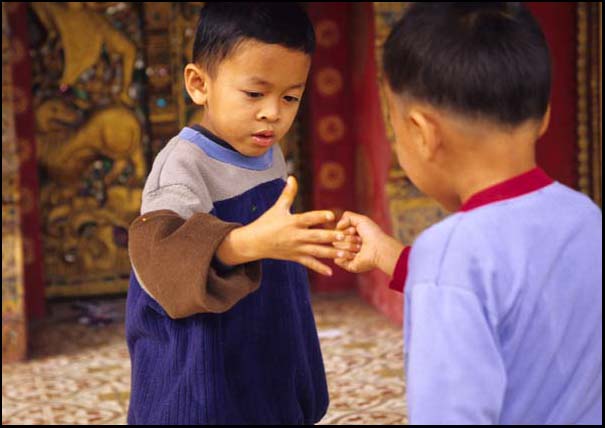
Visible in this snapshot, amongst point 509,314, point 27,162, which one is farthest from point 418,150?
point 27,162

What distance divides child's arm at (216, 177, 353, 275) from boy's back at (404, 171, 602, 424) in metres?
0.26

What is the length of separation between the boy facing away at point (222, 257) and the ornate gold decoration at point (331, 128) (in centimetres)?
418

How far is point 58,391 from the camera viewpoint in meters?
4.43

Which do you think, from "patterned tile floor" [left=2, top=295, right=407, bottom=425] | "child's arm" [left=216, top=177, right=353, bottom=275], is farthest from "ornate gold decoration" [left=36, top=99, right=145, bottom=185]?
"child's arm" [left=216, top=177, right=353, bottom=275]

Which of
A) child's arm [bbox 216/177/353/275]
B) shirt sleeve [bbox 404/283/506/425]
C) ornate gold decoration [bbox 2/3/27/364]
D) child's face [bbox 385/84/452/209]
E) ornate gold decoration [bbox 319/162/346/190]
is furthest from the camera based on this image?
ornate gold decoration [bbox 319/162/346/190]

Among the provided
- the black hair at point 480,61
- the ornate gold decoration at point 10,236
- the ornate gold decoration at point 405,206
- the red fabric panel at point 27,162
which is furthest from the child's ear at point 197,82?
the red fabric panel at point 27,162

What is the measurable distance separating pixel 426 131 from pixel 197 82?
713 mm

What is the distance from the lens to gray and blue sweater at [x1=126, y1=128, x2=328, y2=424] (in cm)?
164

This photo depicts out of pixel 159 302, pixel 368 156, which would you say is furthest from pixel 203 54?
pixel 368 156

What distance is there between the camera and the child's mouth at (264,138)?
1.81 metres

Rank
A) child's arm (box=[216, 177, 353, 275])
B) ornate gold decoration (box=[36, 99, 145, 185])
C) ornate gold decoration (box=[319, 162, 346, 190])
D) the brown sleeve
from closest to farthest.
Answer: child's arm (box=[216, 177, 353, 275])
the brown sleeve
ornate gold decoration (box=[36, 99, 145, 185])
ornate gold decoration (box=[319, 162, 346, 190])

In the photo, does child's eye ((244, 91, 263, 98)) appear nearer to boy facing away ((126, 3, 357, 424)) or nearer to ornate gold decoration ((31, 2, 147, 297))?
boy facing away ((126, 3, 357, 424))

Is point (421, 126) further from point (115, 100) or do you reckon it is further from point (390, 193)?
point (115, 100)

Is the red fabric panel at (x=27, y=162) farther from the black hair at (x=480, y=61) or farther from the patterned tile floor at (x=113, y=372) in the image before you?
the black hair at (x=480, y=61)
